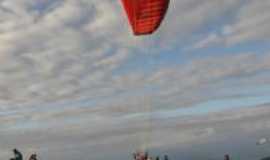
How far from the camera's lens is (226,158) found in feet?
113

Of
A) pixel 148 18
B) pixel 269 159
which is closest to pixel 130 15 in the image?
pixel 148 18

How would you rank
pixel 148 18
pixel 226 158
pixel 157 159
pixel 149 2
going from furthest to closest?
1. pixel 157 159
2. pixel 226 158
3. pixel 148 18
4. pixel 149 2

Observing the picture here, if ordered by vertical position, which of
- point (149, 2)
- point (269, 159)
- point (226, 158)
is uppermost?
point (269, 159)

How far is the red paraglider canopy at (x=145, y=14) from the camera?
30.5 meters

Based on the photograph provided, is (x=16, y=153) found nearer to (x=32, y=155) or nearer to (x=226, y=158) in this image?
(x=32, y=155)

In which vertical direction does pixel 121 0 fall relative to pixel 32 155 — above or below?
above

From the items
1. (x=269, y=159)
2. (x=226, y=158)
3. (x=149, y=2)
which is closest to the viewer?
(x=149, y=2)

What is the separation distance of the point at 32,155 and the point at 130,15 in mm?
9985

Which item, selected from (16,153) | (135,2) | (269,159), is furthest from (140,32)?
(269,159)

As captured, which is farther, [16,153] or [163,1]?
[16,153]

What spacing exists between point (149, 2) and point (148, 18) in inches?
84.8

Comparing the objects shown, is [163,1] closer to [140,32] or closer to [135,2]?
[135,2]

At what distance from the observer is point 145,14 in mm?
31812

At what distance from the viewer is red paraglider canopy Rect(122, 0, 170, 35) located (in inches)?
1199
